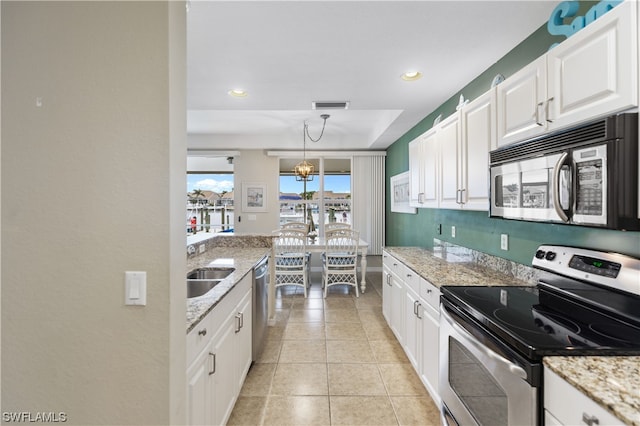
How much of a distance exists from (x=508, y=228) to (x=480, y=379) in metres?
1.20

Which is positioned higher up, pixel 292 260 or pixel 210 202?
pixel 210 202

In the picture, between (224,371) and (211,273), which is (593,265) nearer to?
(224,371)

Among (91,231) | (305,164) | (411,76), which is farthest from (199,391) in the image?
(305,164)

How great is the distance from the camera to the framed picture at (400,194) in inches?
179

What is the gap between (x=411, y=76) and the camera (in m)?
2.51

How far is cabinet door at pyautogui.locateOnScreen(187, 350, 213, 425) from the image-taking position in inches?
48.3

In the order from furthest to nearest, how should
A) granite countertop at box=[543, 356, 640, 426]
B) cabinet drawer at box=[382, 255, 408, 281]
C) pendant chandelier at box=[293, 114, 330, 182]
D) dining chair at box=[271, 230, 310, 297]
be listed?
pendant chandelier at box=[293, 114, 330, 182] → dining chair at box=[271, 230, 310, 297] → cabinet drawer at box=[382, 255, 408, 281] → granite countertop at box=[543, 356, 640, 426]

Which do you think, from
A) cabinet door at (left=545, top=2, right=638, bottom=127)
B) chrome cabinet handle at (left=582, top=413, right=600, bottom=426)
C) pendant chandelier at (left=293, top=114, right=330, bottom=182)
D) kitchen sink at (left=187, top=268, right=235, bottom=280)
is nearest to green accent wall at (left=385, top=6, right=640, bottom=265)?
cabinet door at (left=545, top=2, right=638, bottom=127)

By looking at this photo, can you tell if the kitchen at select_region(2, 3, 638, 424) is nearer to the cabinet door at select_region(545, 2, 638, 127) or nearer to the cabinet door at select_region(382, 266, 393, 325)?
the cabinet door at select_region(545, 2, 638, 127)

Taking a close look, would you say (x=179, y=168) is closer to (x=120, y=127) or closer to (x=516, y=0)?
(x=120, y=127)

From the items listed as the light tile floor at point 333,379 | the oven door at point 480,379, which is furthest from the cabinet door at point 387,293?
the oven door at point 480,379

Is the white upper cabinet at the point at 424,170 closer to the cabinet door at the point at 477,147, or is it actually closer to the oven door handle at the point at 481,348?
the cabinet door at the point at 477,147

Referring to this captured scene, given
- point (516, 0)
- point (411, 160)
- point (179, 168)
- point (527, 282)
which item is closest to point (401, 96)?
point (411, 160)

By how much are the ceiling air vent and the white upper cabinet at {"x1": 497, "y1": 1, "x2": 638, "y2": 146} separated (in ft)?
5.67
